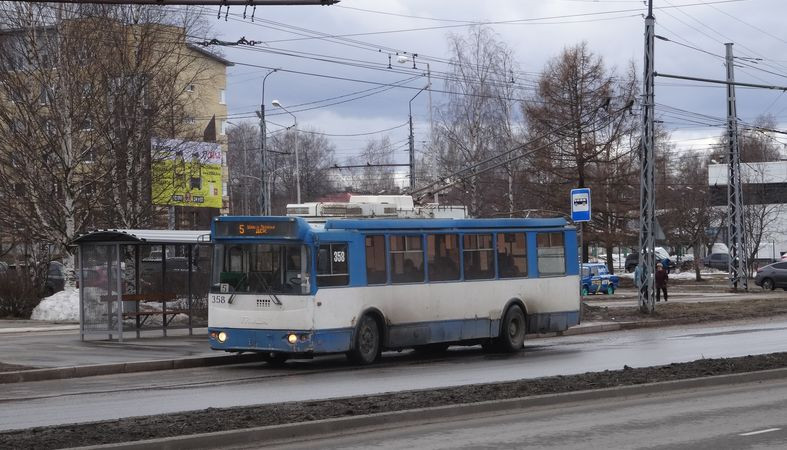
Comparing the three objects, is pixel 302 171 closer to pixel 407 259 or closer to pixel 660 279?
pixel 660 279

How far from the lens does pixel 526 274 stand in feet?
78.9

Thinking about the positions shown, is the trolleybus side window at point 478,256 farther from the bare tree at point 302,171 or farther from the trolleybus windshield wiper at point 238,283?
the bare tree at point 302,171

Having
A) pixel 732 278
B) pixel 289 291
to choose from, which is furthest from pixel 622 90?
pixel 289 291

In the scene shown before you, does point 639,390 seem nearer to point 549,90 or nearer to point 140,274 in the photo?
point 140,274

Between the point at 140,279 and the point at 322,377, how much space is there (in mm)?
9619

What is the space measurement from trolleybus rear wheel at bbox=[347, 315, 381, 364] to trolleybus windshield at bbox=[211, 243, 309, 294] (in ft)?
4.81

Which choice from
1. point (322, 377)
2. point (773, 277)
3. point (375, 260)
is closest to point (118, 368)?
point (322, 377)

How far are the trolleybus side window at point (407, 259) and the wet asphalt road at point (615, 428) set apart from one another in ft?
24.4

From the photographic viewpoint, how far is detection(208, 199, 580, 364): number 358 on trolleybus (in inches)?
778

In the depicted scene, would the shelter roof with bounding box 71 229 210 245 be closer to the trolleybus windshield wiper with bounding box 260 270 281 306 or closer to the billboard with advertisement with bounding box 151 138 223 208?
the trolleybus windshield wiper with bounding box 260 270 281 306

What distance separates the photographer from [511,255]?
23.8 m

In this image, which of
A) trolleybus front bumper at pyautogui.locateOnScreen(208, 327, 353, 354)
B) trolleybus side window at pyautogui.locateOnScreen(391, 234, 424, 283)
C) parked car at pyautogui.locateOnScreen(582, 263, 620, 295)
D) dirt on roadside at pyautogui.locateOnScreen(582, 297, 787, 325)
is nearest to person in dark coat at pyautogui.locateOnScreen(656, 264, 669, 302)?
dirt on roadside at pyautogui.locateOnScreen(582, 297, 787, 325)

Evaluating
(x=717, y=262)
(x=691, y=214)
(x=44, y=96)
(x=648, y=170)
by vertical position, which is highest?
(x=44, y=96)

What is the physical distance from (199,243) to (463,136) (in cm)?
3853
